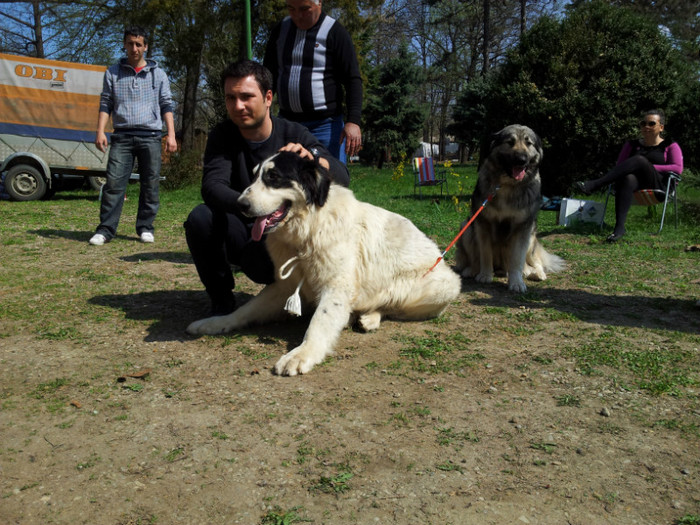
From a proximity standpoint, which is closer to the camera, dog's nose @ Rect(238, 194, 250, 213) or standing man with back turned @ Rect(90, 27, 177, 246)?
dog's nose @ Rect(238, 194, 250, 213)

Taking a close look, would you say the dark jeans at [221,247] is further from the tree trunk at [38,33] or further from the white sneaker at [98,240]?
the tree trunk at [38,33]

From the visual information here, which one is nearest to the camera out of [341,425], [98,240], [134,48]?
[341,425]

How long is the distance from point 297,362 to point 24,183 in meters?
10.6

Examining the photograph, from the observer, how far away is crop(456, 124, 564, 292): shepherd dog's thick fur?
16.8 feet

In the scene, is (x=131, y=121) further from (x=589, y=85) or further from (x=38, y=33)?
(x=38, y=33)

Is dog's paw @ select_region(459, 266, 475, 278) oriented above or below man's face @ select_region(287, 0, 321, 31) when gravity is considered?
below

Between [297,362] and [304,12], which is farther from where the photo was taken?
[304,12]

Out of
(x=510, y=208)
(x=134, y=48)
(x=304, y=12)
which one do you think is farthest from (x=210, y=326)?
(x=134, y=48)

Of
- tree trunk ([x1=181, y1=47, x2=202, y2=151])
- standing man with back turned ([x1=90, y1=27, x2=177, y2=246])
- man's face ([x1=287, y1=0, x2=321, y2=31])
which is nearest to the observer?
man's face ([x1=287, y1=0, x2=321, y2=31])

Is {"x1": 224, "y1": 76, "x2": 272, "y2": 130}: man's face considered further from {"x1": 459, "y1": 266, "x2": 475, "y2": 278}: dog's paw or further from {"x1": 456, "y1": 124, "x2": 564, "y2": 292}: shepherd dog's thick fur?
{"x1": 459, "y1": 266, "x2": 475, "y2": 278}: dog's paw

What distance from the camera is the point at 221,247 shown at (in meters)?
3.88

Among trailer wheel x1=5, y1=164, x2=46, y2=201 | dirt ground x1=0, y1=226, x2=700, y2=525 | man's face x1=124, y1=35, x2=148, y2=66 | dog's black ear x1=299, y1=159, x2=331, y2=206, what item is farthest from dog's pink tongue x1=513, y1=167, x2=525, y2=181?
trailer wheel x1=5, y1=164, x2=46, y2=201

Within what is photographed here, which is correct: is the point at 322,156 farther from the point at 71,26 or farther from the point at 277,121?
the point at 71,26

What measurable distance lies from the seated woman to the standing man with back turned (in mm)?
5715
